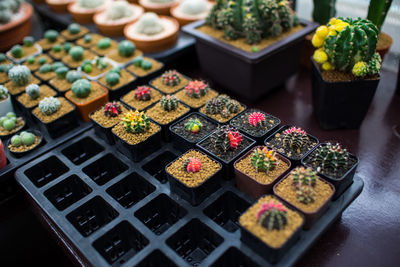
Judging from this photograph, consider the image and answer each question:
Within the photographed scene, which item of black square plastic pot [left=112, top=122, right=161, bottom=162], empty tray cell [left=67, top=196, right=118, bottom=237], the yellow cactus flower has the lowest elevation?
empty tray cell [left=67, top=196, right=118, bottom=237]

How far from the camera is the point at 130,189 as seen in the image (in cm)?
155

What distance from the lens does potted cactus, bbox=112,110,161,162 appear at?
1509 millimetres

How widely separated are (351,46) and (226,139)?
668mm

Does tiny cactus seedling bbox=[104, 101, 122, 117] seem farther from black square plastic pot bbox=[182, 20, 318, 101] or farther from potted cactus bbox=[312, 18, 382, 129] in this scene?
potted cactus bbox=[312, 18, 382, 129]

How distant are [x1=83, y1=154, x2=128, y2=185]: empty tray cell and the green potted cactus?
0.78 meters

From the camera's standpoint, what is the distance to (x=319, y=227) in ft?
3.97

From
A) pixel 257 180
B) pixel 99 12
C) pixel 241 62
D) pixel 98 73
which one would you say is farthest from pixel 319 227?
pixel 99 12

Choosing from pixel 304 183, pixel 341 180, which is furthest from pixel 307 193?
pixel 341 180

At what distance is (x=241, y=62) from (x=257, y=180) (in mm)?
780

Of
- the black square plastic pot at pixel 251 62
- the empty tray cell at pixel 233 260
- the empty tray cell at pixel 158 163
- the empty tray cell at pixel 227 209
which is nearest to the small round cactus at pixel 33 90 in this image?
the empty tray cell at pixel 158 163

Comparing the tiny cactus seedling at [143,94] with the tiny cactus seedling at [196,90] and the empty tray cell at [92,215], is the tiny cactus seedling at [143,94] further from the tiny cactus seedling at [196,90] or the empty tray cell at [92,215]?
the empty tray cell at [92,215]

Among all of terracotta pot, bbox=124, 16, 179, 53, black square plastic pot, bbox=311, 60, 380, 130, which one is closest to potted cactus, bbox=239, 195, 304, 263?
black square plastic pot, bbox=311, 60, 380, 130

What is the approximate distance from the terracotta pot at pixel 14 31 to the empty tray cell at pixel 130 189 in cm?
170

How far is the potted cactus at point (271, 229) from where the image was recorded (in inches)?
42.9
